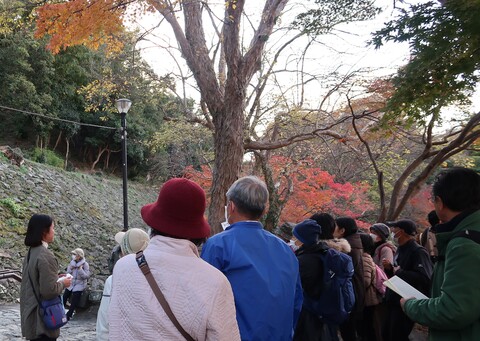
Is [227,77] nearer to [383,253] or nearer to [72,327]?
[383,253]

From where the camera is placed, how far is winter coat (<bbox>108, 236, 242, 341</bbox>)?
4.71ft

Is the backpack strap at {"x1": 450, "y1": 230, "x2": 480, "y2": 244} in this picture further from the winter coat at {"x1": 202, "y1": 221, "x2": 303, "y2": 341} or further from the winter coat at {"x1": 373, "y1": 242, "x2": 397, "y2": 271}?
the winter coat at {"x1": 373, "y1": 242, "x2": 397, "y2": 271}

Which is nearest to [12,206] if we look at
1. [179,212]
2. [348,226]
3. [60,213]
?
[60,213]

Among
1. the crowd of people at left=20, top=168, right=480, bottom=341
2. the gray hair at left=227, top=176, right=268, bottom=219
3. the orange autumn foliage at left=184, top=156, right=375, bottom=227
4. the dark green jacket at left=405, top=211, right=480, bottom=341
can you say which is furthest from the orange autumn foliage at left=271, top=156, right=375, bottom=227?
the dark green jacket at left=405, top=211, right=480, bottom=341

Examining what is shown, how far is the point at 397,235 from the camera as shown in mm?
4086

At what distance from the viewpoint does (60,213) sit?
1611 cm

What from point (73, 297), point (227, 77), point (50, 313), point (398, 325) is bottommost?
point (73, 297)

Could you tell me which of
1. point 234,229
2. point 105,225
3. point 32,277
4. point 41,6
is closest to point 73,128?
point 105,225

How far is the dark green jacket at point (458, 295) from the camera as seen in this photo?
1757 millimetres

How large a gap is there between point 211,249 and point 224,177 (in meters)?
4.88

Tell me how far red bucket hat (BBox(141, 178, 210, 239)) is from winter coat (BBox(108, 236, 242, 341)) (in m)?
0.08

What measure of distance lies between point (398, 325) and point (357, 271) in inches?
28.2

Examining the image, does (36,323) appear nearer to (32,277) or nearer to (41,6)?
(32,277)

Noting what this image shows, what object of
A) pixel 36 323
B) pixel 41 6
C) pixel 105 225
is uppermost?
pixel 41 6
